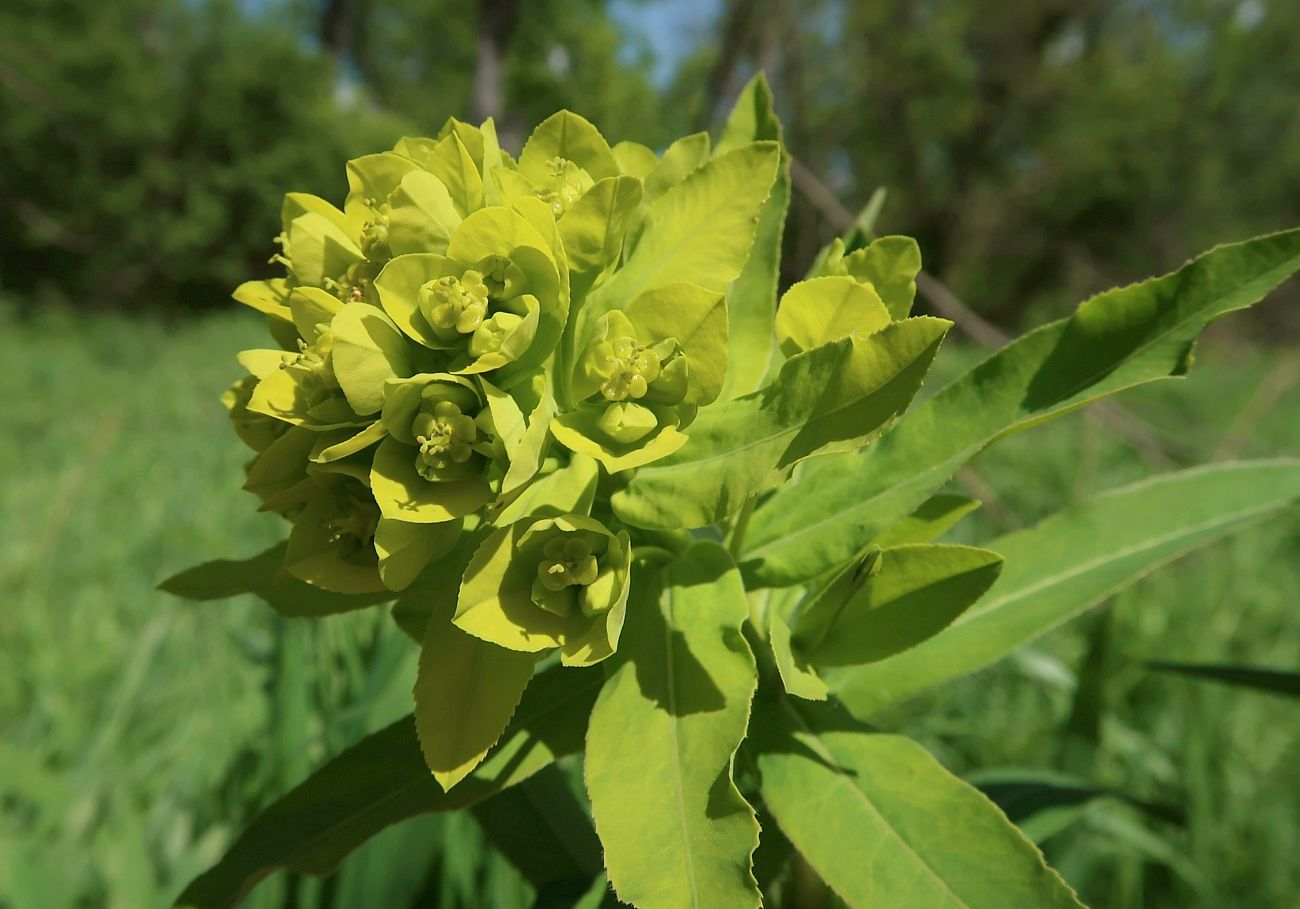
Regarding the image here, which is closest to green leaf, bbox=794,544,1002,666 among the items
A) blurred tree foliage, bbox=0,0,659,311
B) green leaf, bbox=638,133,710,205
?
green leaf, bbox=638,133,710,205

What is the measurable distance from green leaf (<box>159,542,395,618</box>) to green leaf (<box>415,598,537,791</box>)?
15cm

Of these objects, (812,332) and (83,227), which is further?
(83,227)

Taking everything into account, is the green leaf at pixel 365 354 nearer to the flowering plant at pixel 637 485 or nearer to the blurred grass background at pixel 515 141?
the flowering plant at pixel 637 485

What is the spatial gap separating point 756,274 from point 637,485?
0.72 feet

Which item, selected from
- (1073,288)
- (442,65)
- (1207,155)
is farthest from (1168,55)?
(442,65)

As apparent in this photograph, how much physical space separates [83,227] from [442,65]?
5796 millimetres

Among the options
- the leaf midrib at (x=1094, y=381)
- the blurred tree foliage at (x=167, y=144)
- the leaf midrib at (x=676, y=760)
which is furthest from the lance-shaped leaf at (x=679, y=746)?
the blurred tree foliage at (x=167, y=144)

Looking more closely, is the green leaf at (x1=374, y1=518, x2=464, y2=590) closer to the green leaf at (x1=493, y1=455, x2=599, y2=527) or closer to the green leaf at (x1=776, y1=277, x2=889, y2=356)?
the green leaf at (x1=493, y1=455, x2=599, y2=527)

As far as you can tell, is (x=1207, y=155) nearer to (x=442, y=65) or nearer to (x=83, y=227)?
(x=442, y=65)

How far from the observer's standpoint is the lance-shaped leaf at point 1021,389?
590 mm

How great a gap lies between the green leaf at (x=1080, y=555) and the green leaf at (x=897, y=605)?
10 cm

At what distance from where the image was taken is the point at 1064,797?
0.98 meters

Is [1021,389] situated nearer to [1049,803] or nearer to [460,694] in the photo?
[460,694]

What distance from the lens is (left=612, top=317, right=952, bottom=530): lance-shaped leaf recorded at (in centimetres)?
53
